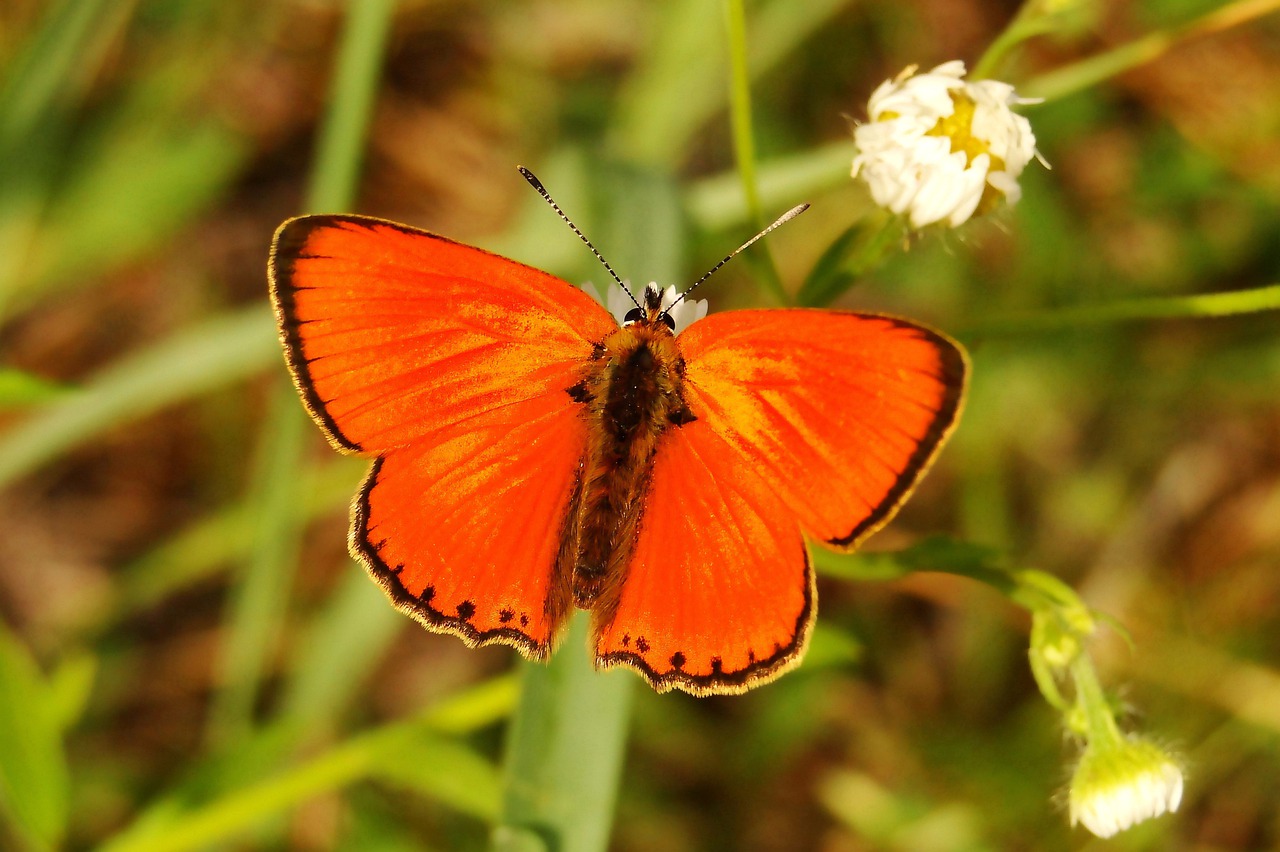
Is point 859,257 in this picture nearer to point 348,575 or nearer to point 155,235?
point 348,575

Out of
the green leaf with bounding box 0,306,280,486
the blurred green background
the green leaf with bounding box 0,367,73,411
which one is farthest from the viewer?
the blurred green background

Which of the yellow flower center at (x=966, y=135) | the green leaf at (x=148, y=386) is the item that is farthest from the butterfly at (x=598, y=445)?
the green leaf at (x=148, y=386)

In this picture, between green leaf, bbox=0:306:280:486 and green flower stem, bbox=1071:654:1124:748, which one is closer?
green flower stem, bbox=1071:654:1124:748

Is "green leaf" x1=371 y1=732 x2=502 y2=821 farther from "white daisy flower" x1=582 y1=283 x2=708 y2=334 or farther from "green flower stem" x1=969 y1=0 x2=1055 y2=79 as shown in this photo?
"green flower stem" x1=969 y1=0 x2=1055 y2=79

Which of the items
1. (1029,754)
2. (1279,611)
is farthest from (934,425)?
(1279,611)

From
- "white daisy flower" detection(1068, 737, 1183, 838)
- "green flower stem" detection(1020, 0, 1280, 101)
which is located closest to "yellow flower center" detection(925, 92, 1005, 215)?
"green flower stem" detection(1020, 0, 1280, 101)

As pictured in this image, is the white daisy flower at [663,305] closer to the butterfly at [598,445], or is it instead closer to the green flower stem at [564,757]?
the butterfly at [598,445]
